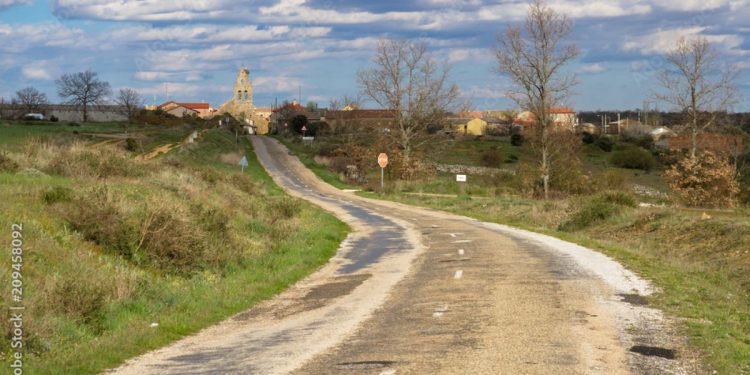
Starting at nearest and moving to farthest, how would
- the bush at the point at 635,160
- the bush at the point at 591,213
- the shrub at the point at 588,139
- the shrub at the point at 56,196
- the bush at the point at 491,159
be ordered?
the shrub at the point at 56,196, the bush at the point at 591,213, the bush at the point at 491,159, the bush at the point at 635,160, the shrub at the point at 588,139

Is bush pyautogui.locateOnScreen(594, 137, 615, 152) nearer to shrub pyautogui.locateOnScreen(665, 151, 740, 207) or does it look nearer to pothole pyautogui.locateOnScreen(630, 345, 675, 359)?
shrub pyautogui.locateOnScreen(665, 151, 740, 207)

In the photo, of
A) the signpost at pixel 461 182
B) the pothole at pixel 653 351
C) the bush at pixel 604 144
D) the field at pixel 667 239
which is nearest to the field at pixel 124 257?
the pothole at pixel 653 351

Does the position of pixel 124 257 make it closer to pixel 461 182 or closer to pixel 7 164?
pixel 7 164

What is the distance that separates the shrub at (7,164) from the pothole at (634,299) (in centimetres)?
2155

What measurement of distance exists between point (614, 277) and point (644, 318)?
5829 millimetres

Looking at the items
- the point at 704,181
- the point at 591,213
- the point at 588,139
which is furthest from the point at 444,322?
the point at 588,139

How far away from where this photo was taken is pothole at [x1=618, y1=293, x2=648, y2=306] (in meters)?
15.8

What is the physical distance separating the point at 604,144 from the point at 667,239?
98342mm

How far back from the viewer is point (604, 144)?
12825cm

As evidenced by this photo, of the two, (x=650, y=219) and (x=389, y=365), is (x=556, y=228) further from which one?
(x=389, y=365)

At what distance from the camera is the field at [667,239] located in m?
13.4

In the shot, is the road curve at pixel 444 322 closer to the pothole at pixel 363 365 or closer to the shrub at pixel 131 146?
the pothole at pixel 363 365

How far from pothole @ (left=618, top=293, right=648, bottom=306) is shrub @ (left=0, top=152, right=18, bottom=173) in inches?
848

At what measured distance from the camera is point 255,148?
120250 mm
